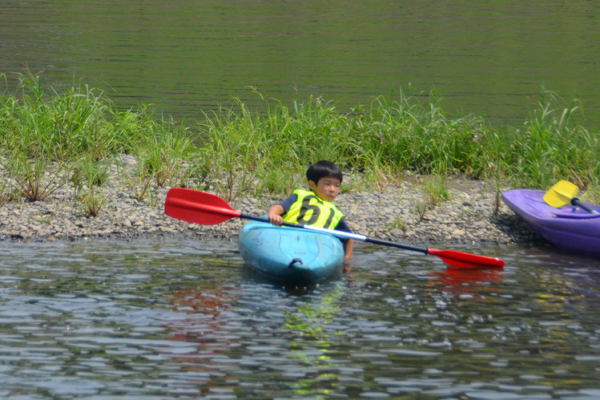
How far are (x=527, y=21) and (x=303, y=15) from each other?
9.45 meters

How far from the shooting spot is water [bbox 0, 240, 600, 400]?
3.94 metres

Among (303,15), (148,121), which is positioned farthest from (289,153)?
(303,15)

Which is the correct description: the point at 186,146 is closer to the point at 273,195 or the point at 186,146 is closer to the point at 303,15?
the point at 273,195

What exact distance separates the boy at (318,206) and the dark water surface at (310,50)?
5508mm

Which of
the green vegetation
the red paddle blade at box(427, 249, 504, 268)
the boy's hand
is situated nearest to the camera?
the boy's hand

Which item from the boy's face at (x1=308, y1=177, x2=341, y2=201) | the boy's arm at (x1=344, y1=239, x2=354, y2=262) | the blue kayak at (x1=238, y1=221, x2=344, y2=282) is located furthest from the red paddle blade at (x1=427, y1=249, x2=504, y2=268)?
the boy's face at (x1=308, y1=177, x2=341, y2=201)

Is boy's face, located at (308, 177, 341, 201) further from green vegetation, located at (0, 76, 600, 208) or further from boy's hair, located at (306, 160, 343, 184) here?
green vegetation, located at (0, 76, 600, 208)

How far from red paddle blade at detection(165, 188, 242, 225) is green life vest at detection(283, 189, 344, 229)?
0.62 meters

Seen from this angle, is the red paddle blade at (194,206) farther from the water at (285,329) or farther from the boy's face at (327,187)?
the boy's face at (327,187)

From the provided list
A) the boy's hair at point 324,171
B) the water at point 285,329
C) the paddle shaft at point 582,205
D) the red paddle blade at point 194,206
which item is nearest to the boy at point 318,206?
the boy's hair at point 324,171

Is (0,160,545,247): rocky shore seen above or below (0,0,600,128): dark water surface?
below

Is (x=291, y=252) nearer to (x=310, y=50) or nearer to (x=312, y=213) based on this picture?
(x=312, y=213)

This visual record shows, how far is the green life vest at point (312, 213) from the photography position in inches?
255

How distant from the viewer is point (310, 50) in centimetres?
2350
